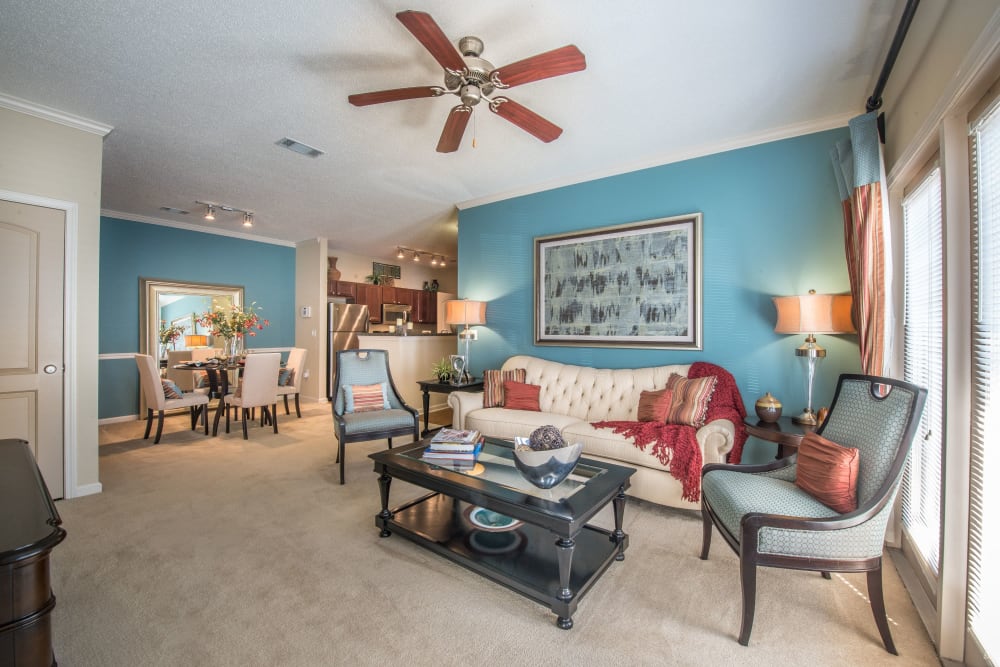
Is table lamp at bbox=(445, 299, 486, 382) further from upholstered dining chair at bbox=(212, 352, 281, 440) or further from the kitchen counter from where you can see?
upholstered dining chair at bbox=(212, 352, 281, 440)

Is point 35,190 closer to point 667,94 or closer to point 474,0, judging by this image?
point 474,0

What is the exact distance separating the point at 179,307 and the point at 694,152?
6618 mm

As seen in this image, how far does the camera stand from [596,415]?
140 inches

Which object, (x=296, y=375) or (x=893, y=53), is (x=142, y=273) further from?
(x=893, y=53)

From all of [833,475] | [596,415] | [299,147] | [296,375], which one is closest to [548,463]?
[833,475]

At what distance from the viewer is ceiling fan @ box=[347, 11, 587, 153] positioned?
1.74 metres

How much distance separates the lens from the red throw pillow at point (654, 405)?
10.0 ft

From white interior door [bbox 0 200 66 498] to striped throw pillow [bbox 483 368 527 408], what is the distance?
3128mm

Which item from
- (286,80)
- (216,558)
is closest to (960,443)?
(216,558)

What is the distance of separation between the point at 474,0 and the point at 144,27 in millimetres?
1647

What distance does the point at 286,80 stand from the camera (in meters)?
2.48

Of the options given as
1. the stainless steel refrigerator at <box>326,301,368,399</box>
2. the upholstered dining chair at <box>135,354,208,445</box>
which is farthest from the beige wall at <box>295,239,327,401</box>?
the upholstered dining chair at <box>135,354,208,445</box>

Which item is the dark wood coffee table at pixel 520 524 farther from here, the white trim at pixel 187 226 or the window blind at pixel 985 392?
the white trim at pixel 187 226

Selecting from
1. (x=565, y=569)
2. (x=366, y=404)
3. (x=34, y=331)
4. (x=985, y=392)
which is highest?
(x=34, y=331)
